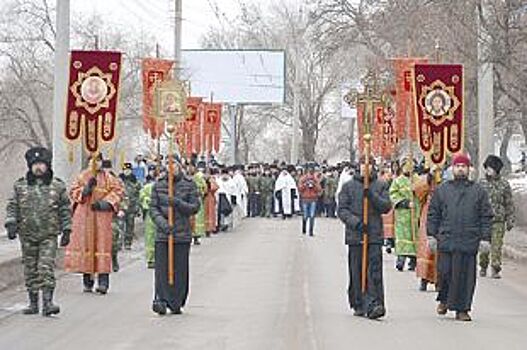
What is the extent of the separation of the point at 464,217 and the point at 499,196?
199 inches

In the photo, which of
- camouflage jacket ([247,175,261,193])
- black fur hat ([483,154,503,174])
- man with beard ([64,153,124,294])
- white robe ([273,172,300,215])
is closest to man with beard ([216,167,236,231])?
white robe ([273,172,300,215])

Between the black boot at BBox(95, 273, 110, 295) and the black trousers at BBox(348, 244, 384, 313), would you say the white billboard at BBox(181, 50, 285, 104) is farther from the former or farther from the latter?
the black trousers at BBox(348, 244, 384, 313)

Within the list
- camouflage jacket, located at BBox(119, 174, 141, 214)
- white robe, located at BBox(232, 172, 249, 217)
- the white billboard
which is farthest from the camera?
the white billboard

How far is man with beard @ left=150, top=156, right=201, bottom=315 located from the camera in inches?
567

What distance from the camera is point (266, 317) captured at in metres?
14.3

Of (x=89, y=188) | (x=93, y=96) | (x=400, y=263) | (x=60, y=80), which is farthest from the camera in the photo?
(x=60, y=80)

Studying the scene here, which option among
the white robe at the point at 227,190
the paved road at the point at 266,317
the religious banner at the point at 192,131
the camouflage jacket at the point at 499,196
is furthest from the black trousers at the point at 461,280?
the white robe at the point at 227,190

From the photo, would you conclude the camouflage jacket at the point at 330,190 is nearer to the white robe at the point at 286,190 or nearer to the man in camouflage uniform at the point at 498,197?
the white robe at the point at 286,190

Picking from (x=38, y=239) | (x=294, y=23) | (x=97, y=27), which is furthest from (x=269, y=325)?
(x=294, y=23)

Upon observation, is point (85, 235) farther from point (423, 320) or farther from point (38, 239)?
point (423, 320)

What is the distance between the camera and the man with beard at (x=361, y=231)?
14.2m

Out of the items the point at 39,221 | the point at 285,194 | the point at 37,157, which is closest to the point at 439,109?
the point at 37,157

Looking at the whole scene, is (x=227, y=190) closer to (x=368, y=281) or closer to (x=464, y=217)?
(x=368, y=281)

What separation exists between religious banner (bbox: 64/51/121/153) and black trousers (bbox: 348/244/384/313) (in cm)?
505
